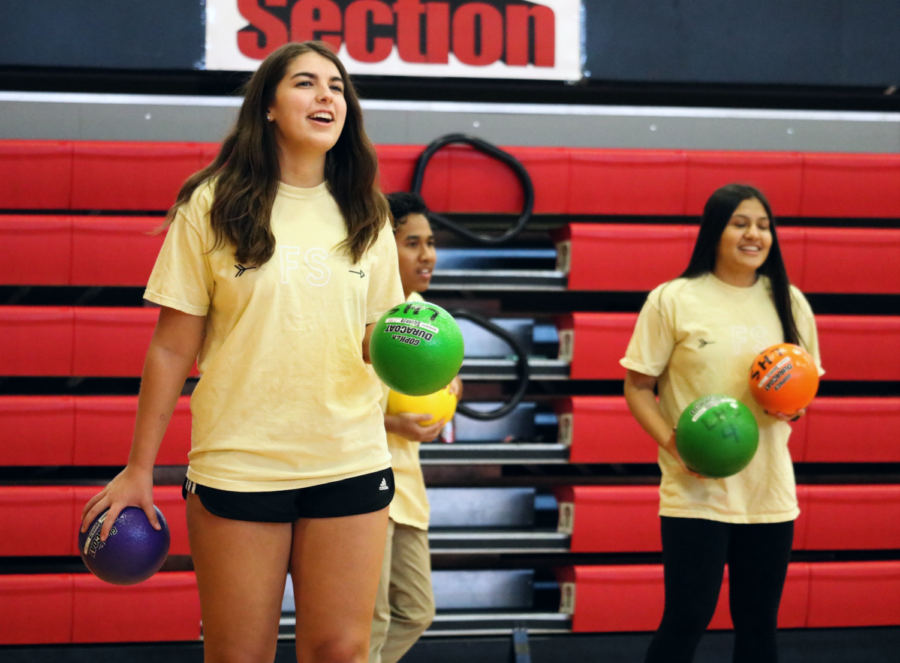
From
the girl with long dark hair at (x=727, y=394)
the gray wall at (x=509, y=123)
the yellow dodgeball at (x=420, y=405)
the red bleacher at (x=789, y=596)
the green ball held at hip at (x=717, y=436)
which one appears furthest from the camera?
the gray wall at (x=509, y=123)

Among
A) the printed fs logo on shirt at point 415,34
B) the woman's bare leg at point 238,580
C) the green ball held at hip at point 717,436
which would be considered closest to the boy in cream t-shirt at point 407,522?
the green ball held at hip at point 717,436

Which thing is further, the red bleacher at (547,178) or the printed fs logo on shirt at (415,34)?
the printed fs logo on shirt at (415,34)

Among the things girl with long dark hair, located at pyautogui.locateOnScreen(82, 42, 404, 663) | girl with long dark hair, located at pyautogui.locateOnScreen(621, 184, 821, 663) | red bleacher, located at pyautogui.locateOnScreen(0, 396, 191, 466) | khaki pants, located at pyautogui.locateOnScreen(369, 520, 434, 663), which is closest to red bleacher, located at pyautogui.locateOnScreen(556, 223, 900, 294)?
girl with long dark hair, located at pyautogui.locateOnScreen(621, 184, 821, 663)

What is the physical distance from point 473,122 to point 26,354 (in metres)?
2.11

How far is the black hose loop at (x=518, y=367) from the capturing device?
3.66 meters

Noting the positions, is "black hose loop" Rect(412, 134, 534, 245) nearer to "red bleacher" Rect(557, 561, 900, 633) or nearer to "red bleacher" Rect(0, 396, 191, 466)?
"red bleacher" Rect(0, 396, 191, 466)

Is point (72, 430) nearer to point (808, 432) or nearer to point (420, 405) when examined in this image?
point (420, 405)

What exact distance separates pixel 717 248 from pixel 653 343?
35 cm

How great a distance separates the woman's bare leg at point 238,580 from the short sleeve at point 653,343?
131cm

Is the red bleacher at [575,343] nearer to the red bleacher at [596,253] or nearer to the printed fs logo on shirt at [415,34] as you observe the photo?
the red bleacher at [596,253]

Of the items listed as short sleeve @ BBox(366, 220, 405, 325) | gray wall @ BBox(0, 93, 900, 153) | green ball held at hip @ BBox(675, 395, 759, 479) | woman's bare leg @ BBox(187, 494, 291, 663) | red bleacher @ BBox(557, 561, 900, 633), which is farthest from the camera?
gray wall @ BBox(0, 93, 900, 153)

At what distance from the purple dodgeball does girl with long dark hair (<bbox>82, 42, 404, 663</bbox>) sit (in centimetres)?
2

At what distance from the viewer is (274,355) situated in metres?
1.62

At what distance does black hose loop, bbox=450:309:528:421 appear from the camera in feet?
12.0
